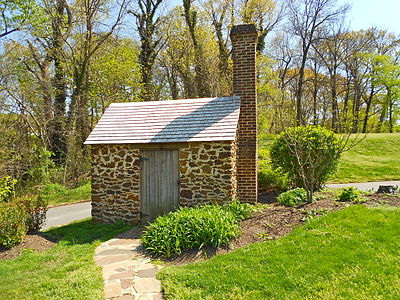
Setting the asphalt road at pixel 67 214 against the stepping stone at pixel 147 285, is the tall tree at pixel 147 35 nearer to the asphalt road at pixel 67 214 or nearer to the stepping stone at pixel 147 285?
the asphalt road at pixel 67 214

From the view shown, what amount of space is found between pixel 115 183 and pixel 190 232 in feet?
11.7

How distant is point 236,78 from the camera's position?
8.68m

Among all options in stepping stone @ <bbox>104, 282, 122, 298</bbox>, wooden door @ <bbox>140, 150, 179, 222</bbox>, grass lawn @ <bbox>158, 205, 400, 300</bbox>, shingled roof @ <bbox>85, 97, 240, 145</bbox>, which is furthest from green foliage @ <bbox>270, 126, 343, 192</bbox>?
stepping stone @ <bbox>104, 282, 122, 298</bbox>

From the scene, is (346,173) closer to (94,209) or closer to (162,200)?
(162,200)

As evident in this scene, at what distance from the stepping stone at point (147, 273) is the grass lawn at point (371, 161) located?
9223 mm

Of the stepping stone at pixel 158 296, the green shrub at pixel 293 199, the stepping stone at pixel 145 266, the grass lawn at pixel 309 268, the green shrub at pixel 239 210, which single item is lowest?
the stepping stone at pixel 158 296

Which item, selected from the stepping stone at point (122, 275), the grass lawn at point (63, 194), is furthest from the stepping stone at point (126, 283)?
the grass lawn at point (63, 194)

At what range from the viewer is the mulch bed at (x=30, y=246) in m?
6.30

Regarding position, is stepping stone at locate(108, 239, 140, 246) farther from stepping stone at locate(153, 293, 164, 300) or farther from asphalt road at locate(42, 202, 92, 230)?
asphalt road at locate(42, 202, 92, 230)

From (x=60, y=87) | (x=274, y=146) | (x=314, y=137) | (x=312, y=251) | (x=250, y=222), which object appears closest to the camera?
(x=312, y=251)

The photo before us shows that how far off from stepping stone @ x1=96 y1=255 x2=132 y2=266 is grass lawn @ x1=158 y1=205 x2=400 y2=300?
106 cm

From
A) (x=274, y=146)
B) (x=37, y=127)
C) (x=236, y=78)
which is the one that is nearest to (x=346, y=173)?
(x=274, y=146)

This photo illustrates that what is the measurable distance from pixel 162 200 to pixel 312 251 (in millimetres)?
4417

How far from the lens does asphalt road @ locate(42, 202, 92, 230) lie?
9440 mm
